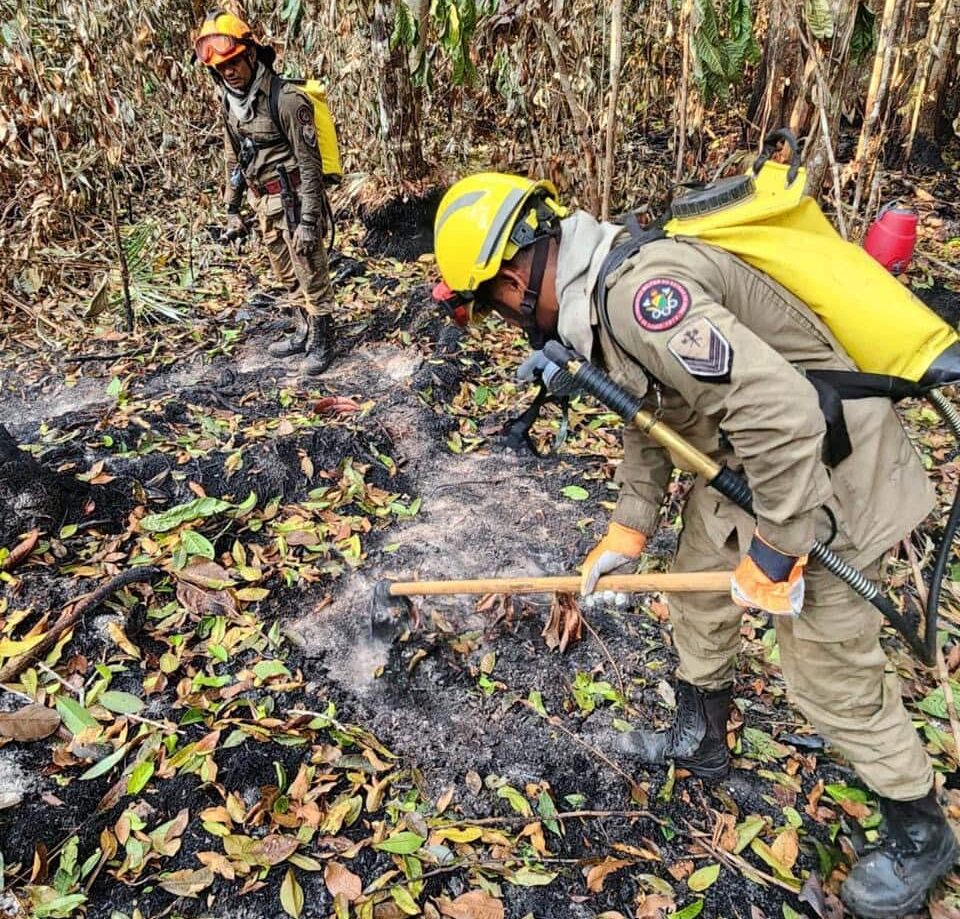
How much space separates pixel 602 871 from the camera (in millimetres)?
2297

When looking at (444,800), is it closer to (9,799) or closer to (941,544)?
(9,799)

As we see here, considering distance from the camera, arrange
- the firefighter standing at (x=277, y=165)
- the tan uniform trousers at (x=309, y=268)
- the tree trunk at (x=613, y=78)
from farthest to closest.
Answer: the tan uniform trousers at (x=309, y=268) < the firefighter standing at (x=277, y=165) < the tree trunk at (x=613, y=78)

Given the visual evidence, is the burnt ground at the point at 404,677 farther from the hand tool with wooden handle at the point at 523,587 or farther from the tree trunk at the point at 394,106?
the tree trunk at the point at 394,106

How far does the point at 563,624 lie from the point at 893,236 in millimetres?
2874

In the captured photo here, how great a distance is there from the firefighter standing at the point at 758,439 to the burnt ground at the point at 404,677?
0.57 meters

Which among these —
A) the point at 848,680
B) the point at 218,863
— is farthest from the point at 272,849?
the point at 848,680

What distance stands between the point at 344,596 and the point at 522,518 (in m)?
1.06

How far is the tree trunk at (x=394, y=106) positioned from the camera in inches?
228

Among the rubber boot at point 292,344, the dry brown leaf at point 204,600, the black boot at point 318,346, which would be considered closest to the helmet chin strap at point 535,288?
the dry brown leaf at point 204,600

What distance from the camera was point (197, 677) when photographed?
2.76m

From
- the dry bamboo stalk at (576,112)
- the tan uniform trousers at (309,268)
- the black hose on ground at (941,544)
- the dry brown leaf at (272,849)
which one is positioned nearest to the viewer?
the black hose on ground at (941,544)

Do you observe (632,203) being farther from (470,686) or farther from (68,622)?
(68,622)

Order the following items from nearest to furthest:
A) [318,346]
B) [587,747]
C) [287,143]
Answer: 1. [587,747]
2. [287,143]
3. [318,346]

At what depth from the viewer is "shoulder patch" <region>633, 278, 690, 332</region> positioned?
1.55 metres
